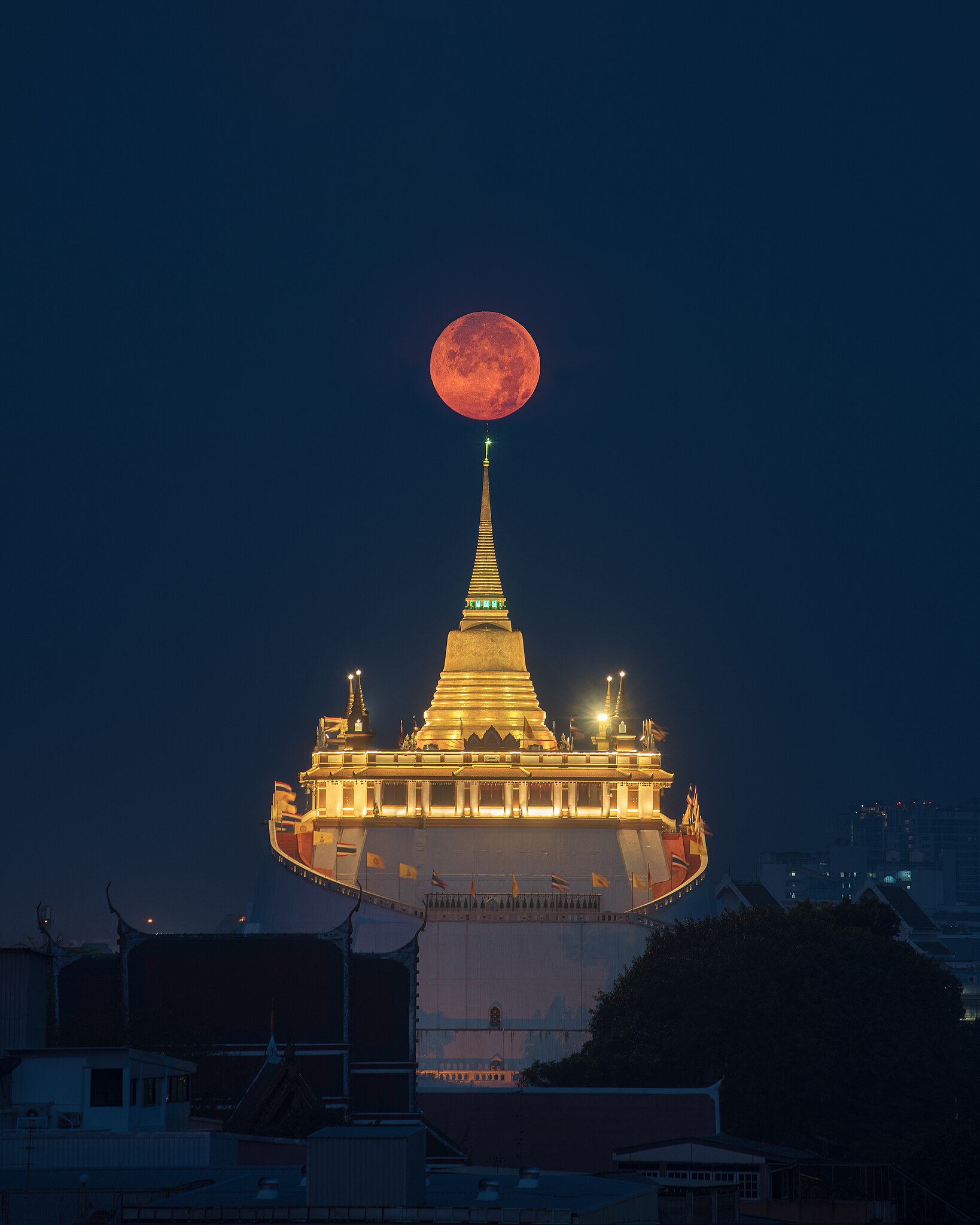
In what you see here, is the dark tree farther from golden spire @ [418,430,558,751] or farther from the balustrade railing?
golden spire @ [418,430,558,751]

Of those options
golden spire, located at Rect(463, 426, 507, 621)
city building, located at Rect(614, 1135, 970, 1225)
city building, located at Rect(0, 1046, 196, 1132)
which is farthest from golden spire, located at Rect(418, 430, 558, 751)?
city building, located at Rect(0, 1046, 196, 1132)

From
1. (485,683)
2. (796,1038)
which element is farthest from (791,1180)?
(485,683)

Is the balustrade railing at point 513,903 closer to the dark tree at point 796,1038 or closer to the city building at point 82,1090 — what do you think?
the dark tree at point 796,1038

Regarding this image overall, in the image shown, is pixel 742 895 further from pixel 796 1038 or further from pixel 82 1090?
pixel 82 1090

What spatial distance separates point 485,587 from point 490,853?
19.5 m

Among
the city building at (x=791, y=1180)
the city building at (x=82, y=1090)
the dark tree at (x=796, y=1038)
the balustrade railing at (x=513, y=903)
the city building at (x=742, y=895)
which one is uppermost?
the city building at (x=742, y=895)

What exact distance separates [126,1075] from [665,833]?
219 feet

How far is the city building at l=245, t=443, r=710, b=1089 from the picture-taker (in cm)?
11269

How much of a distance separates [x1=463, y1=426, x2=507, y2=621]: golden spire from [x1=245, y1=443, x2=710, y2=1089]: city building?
16 cm

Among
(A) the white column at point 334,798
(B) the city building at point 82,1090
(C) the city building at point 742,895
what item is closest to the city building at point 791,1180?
(B) the city building at point 82,1090

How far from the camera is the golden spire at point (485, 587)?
5413 inches

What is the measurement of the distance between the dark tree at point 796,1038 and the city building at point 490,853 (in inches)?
294

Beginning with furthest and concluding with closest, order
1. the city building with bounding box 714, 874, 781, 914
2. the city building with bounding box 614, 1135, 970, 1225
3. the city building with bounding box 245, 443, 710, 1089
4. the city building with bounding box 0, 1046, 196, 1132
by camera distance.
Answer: the city building with bounding box 714, 874, 781, 914 → the city building with bounding box 245, 443, 710, 1089 → the city building with bounding box 614, 1135, 970, 1225 → the city building with bounding box 0, 1046, 196, 1132

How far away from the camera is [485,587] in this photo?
138875 millimetres
